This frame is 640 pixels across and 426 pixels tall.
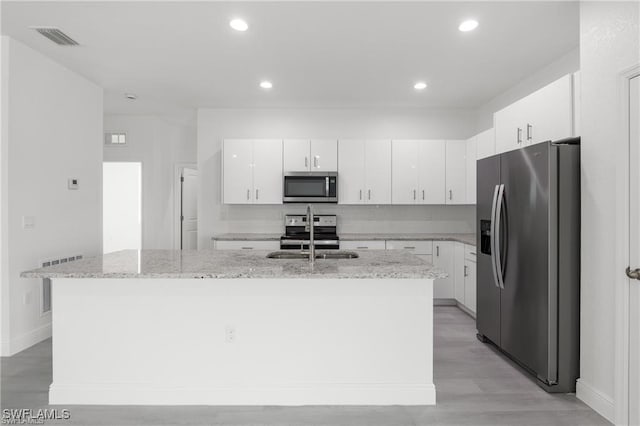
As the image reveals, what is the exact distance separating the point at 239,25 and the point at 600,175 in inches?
106

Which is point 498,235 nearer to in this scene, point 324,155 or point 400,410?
point 400,410

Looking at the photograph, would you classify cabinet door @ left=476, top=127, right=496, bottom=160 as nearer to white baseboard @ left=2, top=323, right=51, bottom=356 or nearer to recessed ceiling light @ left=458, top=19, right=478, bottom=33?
recessed ceiling light @ left=458, top=19, right=478, bottom=33

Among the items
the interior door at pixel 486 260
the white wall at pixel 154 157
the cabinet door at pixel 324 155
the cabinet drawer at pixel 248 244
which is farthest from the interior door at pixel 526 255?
the white wall at pixel 154 157

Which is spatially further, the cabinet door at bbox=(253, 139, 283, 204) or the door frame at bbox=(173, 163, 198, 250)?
the door frame at bbox=(173, 163, 198, 250)

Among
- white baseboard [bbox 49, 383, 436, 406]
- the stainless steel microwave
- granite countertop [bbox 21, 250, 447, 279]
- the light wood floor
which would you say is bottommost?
the light wood floor

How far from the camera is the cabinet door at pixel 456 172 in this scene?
5227 millimetres

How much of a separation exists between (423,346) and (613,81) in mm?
1956

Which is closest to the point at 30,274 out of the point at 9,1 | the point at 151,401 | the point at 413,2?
the point at 151,401

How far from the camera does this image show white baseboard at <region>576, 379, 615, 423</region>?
2.29 m

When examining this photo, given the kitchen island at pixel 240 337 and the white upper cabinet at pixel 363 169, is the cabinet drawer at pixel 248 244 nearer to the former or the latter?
the white upper cabinet at pixel 363 169

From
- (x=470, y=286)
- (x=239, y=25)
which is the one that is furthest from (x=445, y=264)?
(x=239, y=25)

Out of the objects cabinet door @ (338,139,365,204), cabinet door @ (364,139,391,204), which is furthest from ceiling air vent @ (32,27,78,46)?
cabinet door @ (364,139,391,204)

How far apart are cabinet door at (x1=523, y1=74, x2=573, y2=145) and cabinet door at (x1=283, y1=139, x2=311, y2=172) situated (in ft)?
8.90

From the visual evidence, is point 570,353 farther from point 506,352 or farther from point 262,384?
point 262,384
